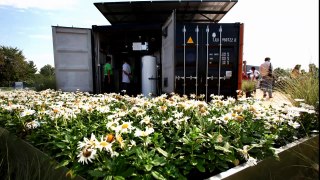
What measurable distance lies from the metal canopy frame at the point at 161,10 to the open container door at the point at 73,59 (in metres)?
1.32

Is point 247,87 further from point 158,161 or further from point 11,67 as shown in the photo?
point 11,67

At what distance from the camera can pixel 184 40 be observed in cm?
750

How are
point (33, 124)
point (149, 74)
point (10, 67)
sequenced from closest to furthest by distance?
point (33, 124) < point (149, 74) < point (10, 67)

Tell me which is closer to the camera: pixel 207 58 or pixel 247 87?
pixel 207 58

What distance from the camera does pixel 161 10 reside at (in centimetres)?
930

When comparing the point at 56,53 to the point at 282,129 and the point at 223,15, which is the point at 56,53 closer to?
the point at 223,15

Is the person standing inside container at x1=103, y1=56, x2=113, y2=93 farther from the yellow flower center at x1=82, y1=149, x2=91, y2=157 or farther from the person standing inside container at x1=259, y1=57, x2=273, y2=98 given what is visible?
the yellow flower center at x1=82, y1=149, x2=91, y2=157

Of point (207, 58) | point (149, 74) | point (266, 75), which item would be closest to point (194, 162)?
point (207, 58)

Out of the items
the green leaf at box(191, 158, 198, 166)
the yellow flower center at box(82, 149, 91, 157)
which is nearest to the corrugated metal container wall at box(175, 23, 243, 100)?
the green leaf at box(191, 158, 198, 166)

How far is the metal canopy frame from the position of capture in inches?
340

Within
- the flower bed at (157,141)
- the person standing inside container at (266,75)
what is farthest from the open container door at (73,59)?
the person standing inside container at (266,75)

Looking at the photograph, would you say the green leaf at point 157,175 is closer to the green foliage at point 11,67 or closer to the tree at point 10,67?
the green foliage at point 11,67

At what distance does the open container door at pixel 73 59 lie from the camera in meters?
8.97

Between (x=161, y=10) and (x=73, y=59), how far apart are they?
3672 mm
